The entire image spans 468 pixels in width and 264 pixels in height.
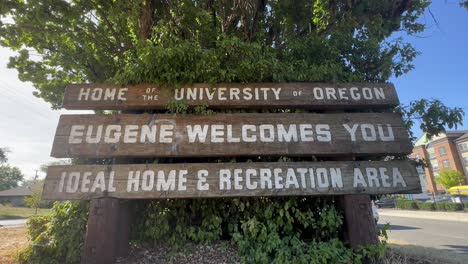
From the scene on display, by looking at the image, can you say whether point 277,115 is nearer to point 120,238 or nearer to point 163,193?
point 163,193

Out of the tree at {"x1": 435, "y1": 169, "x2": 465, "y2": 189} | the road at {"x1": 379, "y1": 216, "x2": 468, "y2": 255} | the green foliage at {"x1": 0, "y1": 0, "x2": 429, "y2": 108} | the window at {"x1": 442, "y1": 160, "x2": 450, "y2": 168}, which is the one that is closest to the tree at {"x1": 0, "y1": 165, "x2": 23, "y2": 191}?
the green foliage at {"x1": 0, "y1": 0, "x2": 429, "y2": 108}

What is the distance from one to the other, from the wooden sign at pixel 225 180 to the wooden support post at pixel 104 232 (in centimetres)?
15

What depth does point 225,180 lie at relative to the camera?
3676mm

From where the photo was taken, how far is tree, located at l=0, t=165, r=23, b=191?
248ft

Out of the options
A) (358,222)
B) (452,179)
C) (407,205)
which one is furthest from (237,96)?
(452,179)

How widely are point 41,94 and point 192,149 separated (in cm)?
645

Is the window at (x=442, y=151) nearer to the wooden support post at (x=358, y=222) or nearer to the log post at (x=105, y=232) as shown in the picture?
the wooden support post at (x=358, y=222)

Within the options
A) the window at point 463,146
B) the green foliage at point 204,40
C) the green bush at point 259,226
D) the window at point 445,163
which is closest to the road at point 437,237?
the green bush at point 259,226

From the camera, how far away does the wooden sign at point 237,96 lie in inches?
162

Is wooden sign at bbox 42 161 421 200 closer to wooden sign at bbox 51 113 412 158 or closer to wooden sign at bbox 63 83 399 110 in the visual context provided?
wooden sign at bbox 51 113 412 158

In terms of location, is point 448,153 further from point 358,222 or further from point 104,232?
point 104,232

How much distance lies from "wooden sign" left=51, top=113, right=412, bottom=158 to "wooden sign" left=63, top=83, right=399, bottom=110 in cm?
23

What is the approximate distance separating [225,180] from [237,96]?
4.61ft

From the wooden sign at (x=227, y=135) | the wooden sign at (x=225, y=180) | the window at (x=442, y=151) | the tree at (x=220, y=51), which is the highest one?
the window at (x=442, y=151)
